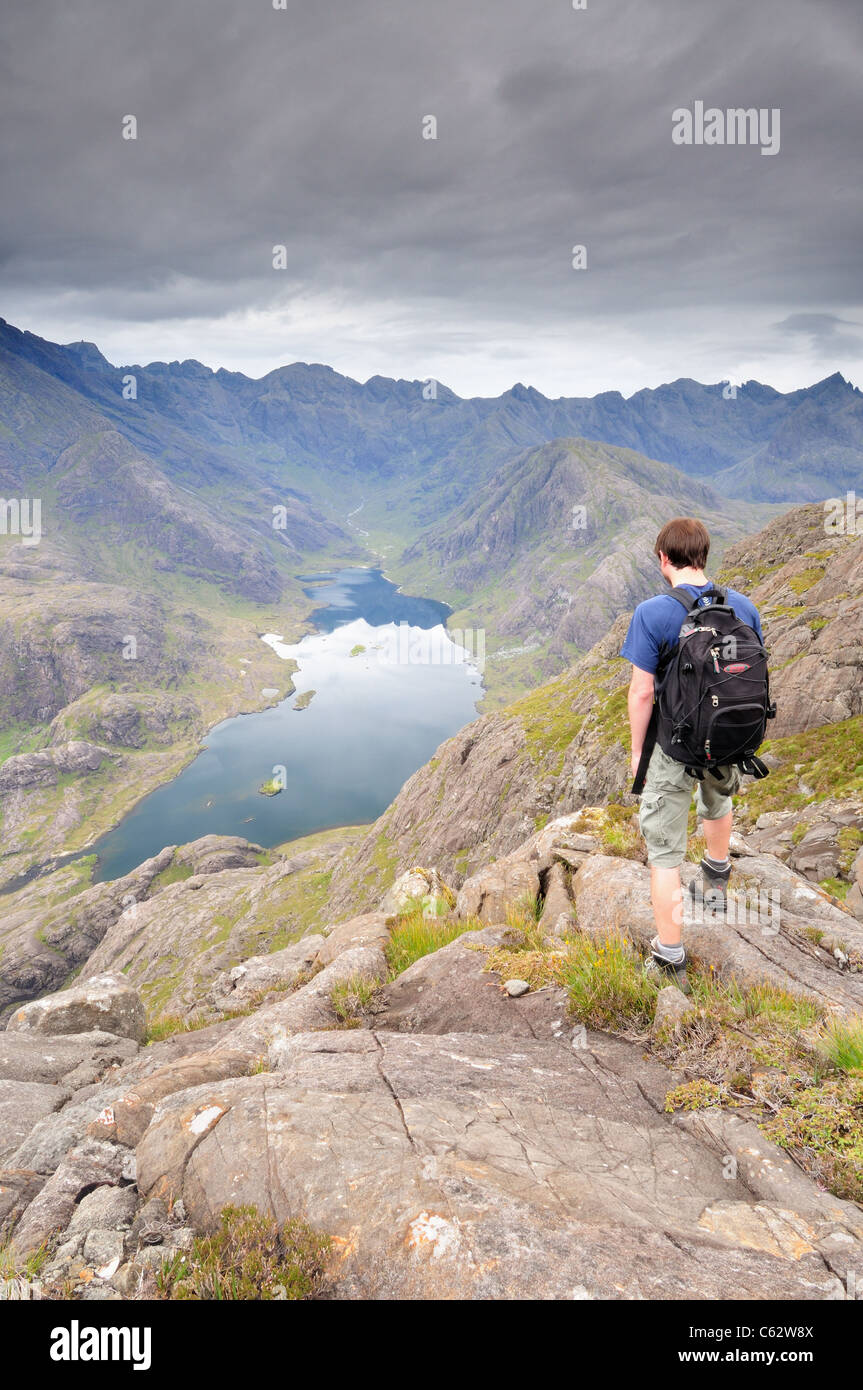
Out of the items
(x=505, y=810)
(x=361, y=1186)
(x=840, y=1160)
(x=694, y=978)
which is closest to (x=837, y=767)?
(x=694, y=978)

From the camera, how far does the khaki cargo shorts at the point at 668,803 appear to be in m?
7.36

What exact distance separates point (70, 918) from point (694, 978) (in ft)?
609

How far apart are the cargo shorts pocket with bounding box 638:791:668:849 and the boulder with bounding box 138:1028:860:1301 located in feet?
8.05

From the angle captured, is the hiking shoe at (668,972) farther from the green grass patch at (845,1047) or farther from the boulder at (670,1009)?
the green grass patch at (845,1047)

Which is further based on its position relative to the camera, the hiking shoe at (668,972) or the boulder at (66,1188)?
the hiking shoe at (668,972)

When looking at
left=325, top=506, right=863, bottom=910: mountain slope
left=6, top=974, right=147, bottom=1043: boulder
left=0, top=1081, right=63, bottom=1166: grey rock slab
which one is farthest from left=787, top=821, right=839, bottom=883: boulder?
left=6, top=974, right=147, bottom=1043: boulder

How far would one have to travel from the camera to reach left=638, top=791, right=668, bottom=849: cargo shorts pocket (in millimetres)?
7441

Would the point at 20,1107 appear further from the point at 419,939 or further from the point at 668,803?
the point at 668,803

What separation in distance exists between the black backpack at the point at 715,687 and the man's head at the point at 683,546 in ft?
1.70

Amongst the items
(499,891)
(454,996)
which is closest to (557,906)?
(499,891)

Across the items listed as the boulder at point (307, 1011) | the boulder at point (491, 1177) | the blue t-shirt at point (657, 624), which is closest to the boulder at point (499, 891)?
the boulder at point (307, 1011)

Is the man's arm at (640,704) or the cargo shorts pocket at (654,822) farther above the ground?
the man's arm at (640,704)

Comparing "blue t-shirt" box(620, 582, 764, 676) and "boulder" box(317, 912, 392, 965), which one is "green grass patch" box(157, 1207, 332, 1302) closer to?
"blue t-shirt" box(620, 582, 764, 676)

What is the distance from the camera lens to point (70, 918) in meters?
156
